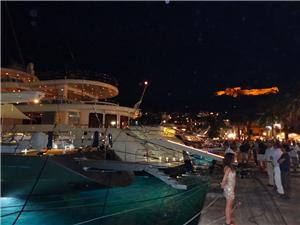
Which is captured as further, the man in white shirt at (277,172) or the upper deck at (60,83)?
the upper deck at (60,83)

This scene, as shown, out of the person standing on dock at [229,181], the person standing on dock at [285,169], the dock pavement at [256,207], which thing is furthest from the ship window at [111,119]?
the person standing on dock at [229,181]

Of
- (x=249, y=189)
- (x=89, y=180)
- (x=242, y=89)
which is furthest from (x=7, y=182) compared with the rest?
(x=242, y=89)

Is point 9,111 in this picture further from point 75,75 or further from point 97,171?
point 75,75

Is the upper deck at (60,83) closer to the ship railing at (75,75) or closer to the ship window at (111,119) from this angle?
the ship railing at (75,75)

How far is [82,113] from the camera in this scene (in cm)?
2128

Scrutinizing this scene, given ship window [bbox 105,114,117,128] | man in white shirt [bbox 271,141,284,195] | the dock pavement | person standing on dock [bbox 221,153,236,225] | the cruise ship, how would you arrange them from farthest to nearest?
ship window [bbox 105,114,117,128] → man in white shirt [bbox 271,141,284,195] → the cruise ship → the dock pavement → person standing on dock [bbox 221,153,236,225]

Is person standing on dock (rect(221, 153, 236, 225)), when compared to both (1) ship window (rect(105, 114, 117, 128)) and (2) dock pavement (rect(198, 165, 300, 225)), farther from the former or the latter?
(1) ship window (rect(105, 114, 117, 128))

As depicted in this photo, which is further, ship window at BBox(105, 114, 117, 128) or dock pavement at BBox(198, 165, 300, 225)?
ship window at BBox(105, 114, 117, 128)

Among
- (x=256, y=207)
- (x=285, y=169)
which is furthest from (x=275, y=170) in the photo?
(x=256, y=207)

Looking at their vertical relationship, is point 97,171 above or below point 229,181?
below

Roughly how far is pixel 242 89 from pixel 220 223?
4479 inches

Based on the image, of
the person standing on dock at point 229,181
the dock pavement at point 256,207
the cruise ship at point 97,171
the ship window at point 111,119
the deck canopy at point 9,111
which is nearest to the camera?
the person standing on dock at point 229,181

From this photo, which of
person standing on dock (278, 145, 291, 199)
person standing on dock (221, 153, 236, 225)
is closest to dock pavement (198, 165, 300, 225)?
person standing on dock (278, 145, 291, 199)

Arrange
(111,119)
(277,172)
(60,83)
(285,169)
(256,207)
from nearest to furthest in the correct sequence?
(256,207) → (285,169) → (277,172) → (111,119) → (60,83)
